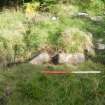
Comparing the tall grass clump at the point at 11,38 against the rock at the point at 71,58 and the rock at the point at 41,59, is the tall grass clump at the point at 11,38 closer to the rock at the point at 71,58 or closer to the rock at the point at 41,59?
the rock at the point at 41,59

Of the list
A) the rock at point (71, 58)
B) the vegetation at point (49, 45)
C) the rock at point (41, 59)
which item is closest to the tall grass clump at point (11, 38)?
the vegetation at point (49, 45)

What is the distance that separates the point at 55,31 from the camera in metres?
8.16

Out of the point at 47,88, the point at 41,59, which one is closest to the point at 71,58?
the point at 41,59

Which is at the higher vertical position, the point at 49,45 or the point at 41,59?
the point at 49,45

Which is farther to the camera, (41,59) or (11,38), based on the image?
(11,38)

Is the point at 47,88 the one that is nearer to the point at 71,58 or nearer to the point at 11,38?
the point at 71,58

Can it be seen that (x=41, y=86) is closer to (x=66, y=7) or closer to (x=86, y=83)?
(x=86, y=83)

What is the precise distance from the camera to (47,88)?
6078 mm

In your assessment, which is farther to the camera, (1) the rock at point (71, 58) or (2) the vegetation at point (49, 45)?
(1) the rock at point (71, 58)

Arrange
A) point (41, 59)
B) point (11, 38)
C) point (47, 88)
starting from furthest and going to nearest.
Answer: point (11, 38) < point (41, 59) < point (47, 88)

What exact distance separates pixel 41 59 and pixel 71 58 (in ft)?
2.01

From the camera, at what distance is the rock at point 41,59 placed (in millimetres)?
7117

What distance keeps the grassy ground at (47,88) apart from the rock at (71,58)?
0.99ft

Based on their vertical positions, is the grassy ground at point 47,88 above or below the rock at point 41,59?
below
